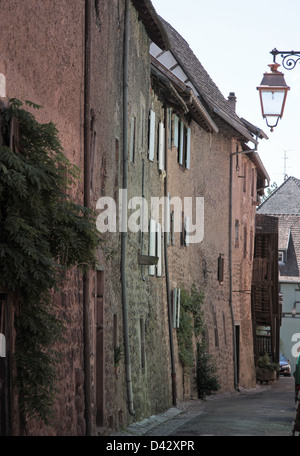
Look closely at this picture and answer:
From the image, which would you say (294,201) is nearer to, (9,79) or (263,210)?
(263,210)

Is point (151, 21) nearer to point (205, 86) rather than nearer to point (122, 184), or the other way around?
point (122, 184)

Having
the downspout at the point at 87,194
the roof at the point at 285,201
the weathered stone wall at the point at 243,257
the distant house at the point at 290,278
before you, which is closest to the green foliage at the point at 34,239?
the downspout at the point at 87,194

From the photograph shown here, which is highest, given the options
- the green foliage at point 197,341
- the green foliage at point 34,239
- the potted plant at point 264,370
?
the green foliage at point 34,239

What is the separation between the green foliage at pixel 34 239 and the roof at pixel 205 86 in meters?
16.9

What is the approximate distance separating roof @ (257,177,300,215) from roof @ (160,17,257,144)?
98.1ft

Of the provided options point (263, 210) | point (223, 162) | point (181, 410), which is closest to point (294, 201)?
point (263, 210)

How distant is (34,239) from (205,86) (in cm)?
2283

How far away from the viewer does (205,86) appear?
32250 mm

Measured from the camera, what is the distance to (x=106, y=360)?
49.8 ft

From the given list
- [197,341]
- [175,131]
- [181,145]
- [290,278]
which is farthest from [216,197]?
[290,278]

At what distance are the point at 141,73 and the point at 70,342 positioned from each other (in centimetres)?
782

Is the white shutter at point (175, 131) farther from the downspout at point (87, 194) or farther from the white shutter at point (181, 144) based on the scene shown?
the downspout at point (87, 194)

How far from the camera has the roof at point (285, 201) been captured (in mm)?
64631
